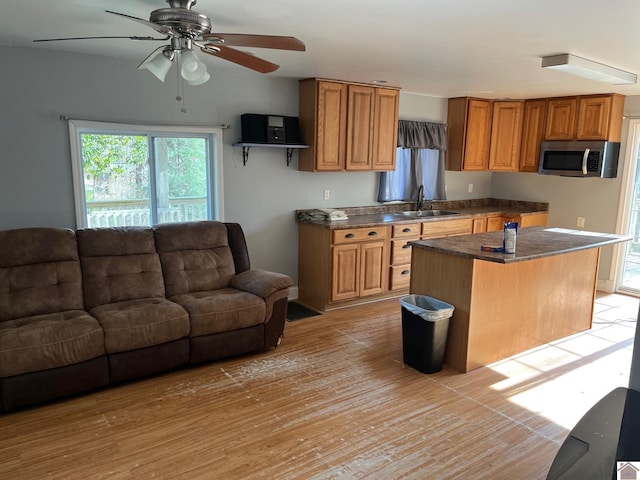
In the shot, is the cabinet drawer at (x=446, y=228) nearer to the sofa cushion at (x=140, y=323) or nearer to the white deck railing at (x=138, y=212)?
the white deck railing at (x=138, y=212)

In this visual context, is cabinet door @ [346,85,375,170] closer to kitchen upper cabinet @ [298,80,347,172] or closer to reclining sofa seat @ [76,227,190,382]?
kitchen upper cabinet @ [298,80,347,172]

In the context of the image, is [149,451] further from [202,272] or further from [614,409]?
[614,409]

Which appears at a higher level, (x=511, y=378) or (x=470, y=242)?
(x=470, y=242)

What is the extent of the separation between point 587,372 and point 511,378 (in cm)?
64

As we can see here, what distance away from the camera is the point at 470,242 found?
384 centimetres

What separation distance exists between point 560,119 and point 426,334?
3874 millimetres

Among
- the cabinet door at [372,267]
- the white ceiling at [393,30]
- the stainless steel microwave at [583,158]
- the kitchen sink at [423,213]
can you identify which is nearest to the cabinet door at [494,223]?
the kitchen sink at [423,213]

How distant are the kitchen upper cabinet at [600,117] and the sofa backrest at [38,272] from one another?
5558 millimetres

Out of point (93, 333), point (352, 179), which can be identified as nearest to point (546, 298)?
point (352, 179)

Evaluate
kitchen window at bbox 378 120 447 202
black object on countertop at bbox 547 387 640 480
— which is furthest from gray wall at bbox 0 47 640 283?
black object on countertop at bbox 547 387 640 480

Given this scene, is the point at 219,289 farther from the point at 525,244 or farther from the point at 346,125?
the point at 525,244

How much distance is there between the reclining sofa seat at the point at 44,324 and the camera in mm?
2844

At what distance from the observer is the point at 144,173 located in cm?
433

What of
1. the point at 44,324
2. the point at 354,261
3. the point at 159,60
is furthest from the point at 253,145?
the point at 44,324
